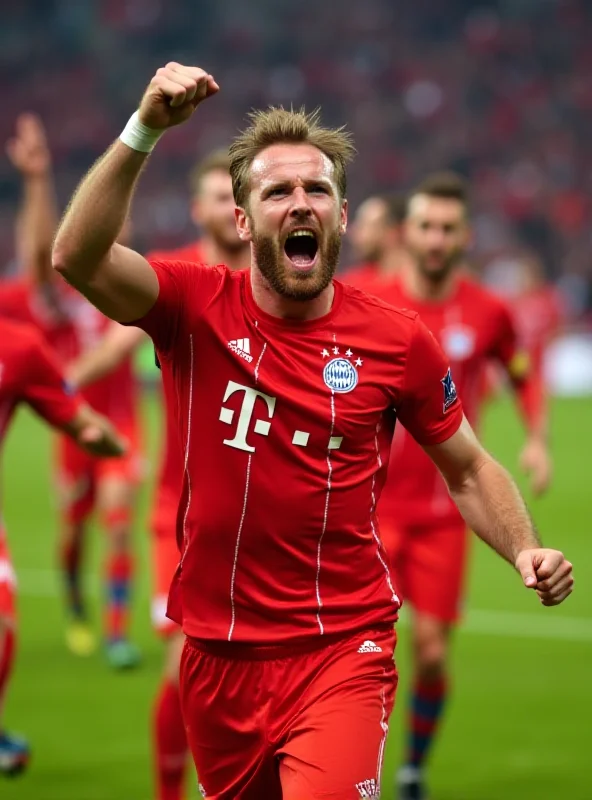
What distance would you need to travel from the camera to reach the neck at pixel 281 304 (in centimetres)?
404

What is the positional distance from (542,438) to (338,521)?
→ 12.5 ft

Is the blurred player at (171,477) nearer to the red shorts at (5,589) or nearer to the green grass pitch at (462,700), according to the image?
the red shorts at (5,589)

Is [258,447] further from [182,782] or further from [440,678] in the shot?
[440,678]

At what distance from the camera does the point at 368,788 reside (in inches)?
150

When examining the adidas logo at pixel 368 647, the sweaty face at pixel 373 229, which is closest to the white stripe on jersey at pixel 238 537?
the adidas logo at pixel 368 647

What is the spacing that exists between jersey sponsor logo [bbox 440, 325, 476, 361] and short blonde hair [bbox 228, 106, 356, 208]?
9.50ft

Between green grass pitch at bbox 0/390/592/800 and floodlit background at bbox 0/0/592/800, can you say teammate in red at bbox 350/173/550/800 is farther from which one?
floodlit background at bbox 0/0/592/800

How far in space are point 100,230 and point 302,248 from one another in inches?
26.7

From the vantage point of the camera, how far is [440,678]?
654cm

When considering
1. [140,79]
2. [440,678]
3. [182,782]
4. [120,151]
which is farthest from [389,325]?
[140,79]

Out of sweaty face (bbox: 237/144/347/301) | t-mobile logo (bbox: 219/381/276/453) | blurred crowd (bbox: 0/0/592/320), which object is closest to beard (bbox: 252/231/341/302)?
sweaty face (bbox: 237/144/347/301)

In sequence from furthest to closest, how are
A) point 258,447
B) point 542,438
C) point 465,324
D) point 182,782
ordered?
point 542,438 → point 465,324 → point 182,782 → point 258,447

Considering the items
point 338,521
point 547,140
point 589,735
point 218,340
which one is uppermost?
point 547,140

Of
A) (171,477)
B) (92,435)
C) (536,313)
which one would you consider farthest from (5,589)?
(536,313)
